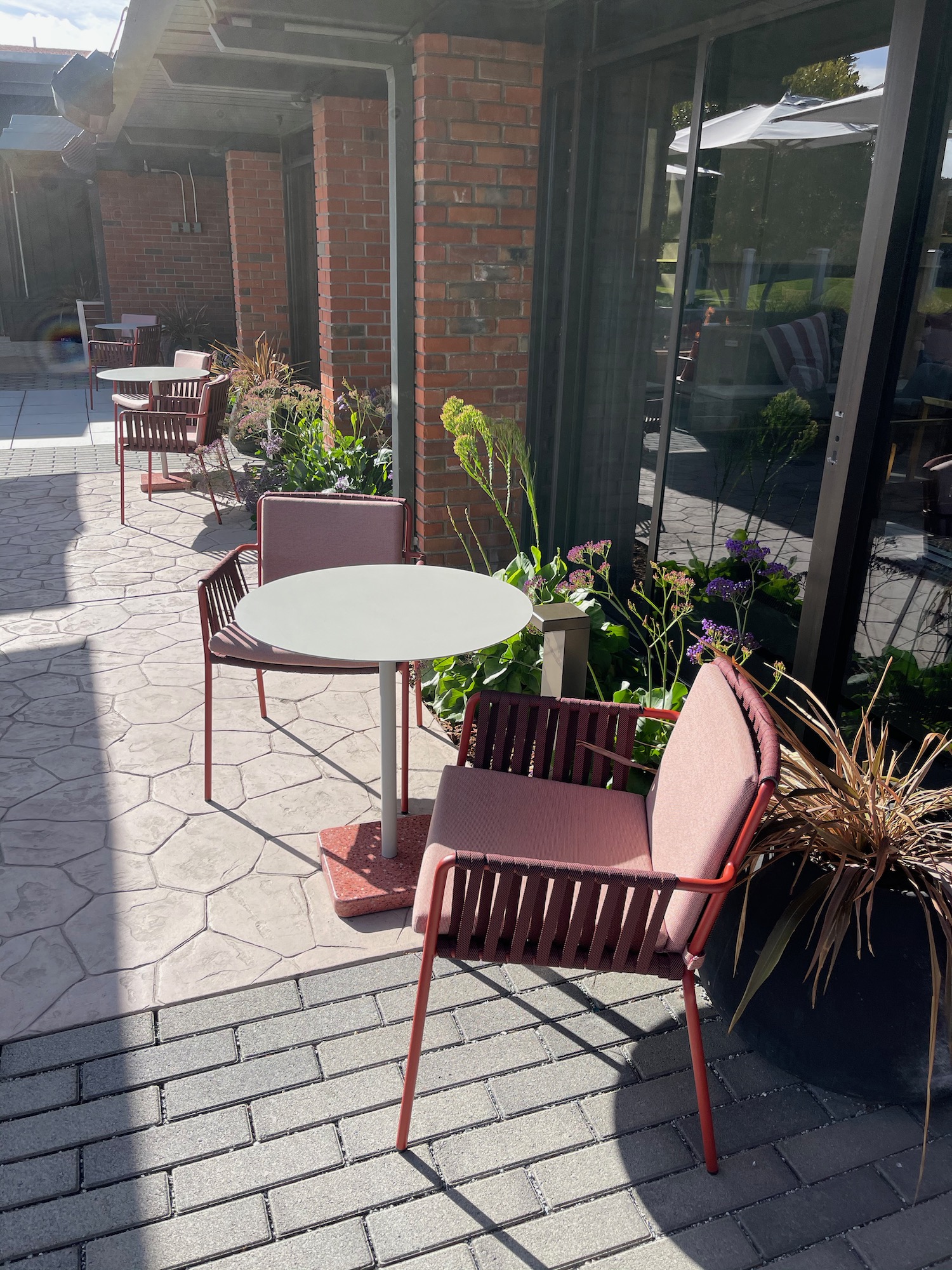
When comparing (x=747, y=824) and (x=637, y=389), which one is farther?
(x=637, y=389)

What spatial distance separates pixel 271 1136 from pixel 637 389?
302 centimetres

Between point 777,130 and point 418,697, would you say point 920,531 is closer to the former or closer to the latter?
point 777,130

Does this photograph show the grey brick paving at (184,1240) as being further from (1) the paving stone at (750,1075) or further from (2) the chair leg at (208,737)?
(2) the chair leg at (208,737)

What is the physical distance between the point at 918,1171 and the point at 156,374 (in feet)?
23.1

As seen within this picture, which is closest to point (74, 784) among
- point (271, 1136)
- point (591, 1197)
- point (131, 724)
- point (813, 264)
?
point (131, 724)

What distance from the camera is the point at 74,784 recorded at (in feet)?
10.5

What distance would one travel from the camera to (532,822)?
2.15m

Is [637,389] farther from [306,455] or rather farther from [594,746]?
[306,455]

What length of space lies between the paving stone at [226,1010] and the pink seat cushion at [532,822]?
0.48m

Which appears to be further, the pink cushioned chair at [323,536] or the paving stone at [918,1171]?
the pink cushioned chair at [323,536]

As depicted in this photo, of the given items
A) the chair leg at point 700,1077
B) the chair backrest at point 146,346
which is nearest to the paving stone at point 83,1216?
the chair leg at point 700,1077

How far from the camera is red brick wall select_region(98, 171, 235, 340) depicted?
12555mm

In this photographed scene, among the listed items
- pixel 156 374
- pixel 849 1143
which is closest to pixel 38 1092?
pixel 849 1143

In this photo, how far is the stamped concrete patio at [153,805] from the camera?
7.89 ft
